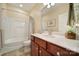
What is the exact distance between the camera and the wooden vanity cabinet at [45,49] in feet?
5.44

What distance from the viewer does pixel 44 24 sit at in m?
1.74

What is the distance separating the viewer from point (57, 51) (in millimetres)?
1679

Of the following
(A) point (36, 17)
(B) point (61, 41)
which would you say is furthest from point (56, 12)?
(B) point (61, 41)

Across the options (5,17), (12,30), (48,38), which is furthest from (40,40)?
(5,17)

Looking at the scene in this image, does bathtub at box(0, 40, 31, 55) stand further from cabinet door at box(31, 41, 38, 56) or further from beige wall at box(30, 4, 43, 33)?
beige wall at box(30, 4, 43, 33)

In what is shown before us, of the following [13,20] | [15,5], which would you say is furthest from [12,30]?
[15,5]

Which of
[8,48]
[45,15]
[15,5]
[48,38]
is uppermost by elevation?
[15,5]

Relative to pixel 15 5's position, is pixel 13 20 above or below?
below

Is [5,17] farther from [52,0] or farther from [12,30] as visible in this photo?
[52,0]

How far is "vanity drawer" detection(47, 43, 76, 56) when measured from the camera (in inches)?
64.1

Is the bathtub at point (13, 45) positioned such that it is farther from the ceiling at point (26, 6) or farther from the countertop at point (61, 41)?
the ceiling at point (26, 6)

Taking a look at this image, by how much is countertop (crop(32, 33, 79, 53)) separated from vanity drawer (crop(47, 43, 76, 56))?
0.14ft

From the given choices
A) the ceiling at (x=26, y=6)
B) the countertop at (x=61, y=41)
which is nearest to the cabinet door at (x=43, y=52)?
the countertop at (x=61, y=41)

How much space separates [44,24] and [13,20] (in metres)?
0.38
